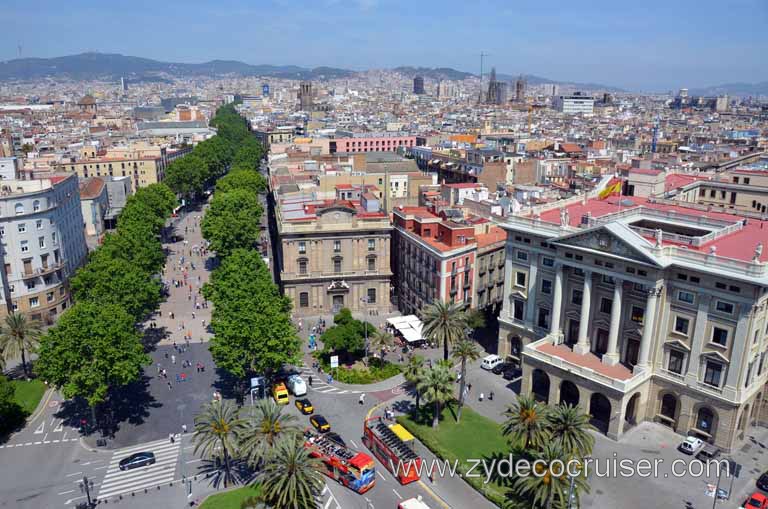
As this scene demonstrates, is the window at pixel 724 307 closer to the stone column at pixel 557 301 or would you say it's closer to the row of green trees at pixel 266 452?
the stone column at pixel 557 301

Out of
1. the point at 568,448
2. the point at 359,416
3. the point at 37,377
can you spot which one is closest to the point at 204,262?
the point at 37,377

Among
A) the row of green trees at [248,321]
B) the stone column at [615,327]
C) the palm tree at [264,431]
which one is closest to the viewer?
the palm tree at [264,431]

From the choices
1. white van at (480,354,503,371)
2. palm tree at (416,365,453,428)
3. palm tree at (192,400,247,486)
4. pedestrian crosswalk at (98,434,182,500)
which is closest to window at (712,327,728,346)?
palm tree at (416,365,453,428)

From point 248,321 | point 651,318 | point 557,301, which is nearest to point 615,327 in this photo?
point 651,318

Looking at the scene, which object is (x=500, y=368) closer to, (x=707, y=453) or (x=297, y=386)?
(x=707, y=453)

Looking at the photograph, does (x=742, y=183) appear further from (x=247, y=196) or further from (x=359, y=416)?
(x=247, y=196)

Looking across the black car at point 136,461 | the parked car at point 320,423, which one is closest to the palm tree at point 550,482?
the parked car at point 320,423
